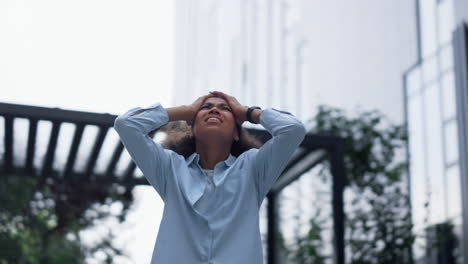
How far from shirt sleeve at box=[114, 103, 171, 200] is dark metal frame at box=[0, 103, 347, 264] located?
290 cm

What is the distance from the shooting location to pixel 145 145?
2.18 m

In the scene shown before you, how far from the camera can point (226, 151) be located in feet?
7.63

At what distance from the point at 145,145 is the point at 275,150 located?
0.40 metres

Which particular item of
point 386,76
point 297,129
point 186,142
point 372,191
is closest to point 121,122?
point 186,142

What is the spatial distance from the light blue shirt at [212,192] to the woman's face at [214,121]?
0.09 metres

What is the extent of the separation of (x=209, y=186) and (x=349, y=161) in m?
4.76

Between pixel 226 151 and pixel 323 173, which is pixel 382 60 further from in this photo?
pixel 226 151

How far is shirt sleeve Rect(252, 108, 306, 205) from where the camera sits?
2211mm

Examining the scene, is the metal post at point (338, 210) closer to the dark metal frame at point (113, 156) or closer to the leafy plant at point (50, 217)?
the dark metal frame at point (113, 156)

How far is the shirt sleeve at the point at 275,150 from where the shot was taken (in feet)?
7.25

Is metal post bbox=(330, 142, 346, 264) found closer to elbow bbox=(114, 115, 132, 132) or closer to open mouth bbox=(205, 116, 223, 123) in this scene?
open mouth bbox=(205, 116, 223, 123)

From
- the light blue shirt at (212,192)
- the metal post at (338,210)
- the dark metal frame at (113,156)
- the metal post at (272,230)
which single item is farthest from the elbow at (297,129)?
the metal post at (272,230)

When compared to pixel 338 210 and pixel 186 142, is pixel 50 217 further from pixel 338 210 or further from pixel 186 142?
pixel 186 142

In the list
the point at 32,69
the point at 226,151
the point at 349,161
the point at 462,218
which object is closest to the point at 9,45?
the point at 32,69
